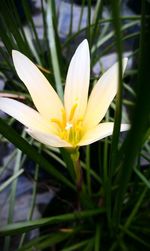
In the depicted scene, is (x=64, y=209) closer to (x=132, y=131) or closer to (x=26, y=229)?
(x=26, y=229)

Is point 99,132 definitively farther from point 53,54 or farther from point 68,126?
point 53,54

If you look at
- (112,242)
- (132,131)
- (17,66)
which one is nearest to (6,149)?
(112,242)

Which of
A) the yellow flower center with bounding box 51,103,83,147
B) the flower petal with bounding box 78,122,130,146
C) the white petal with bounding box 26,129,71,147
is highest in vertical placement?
the white petal with bounding box 26,129,71,147

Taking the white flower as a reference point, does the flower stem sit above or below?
below

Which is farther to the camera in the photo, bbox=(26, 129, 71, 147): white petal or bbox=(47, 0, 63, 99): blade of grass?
bbox=(47, 0, 63, 99): blade of grass

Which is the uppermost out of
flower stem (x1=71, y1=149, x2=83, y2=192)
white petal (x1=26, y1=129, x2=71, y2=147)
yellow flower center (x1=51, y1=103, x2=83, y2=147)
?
white petal (x1=26, y1=129, x2=71, y2=147)
